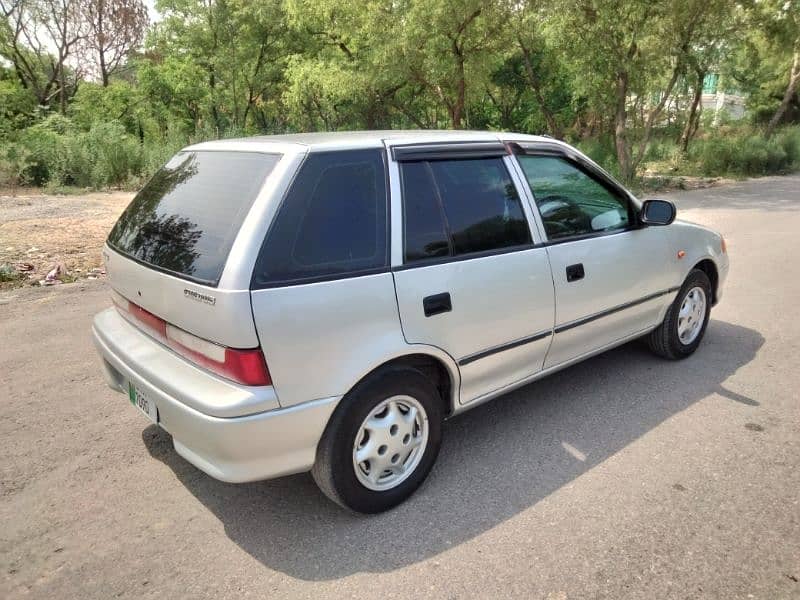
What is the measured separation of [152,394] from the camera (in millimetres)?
2654

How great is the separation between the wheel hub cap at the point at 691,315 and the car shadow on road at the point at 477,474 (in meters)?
0.22

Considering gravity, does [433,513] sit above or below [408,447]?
below

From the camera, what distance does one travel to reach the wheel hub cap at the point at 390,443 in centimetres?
271

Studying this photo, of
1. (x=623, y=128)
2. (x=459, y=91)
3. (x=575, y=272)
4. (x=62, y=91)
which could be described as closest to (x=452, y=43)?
(x=459, y=91)

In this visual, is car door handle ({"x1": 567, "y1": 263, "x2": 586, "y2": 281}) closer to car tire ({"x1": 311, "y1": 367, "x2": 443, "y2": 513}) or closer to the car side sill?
the car side sill

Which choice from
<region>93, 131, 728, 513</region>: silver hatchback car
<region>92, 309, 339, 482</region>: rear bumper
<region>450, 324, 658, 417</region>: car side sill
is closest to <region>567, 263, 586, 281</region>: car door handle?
<region>93, 131, 728, 513</region>: silver hatchback car

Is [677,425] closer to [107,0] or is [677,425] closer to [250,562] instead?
[250,562]

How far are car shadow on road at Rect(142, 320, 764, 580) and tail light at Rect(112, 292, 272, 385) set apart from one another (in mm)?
831

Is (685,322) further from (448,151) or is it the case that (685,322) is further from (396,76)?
(396,76)

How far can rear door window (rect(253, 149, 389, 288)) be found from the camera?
7.95 feet

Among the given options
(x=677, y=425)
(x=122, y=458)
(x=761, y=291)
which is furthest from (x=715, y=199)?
(x=122, y=458)

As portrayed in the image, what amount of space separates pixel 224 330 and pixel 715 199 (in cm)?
1496

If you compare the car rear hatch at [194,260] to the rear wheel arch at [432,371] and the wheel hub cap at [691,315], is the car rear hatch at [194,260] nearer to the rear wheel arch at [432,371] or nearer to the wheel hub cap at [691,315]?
the rear wheel arch at [432,371]

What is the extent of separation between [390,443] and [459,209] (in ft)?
4.12
